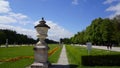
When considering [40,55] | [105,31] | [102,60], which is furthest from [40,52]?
[105,31]

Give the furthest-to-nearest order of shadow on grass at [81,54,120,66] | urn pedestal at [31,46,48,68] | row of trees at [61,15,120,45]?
row of trees at [61,15,120,45] < shadow on grass at [81,54,120,66] < urn pedestal at [31,46,48,68]

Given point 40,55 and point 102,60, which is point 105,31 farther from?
point 40,55

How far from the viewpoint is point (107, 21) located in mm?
94500

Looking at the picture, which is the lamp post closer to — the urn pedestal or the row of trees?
the urn pedestal

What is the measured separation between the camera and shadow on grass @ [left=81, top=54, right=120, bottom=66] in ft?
62.5

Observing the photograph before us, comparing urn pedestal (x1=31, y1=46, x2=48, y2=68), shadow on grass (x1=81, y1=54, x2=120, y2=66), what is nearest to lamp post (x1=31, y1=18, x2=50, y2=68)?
urn pedestal (x1=31, y1=46, x2=48, y2=68)

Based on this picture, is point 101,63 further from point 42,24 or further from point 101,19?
point 101,19

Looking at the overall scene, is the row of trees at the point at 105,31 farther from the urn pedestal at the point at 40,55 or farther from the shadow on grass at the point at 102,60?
the urn pedestal at the point at 40,55

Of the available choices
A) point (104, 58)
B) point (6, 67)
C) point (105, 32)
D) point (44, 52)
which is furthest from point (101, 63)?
point (105, 32)

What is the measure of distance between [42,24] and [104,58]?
18.1 ft

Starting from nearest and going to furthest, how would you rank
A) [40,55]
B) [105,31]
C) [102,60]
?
[40,55], [102,60], [105,31]

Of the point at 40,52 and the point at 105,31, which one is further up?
the point at 105,31

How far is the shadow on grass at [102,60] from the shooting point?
19047 mm

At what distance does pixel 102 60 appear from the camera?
19.1m
